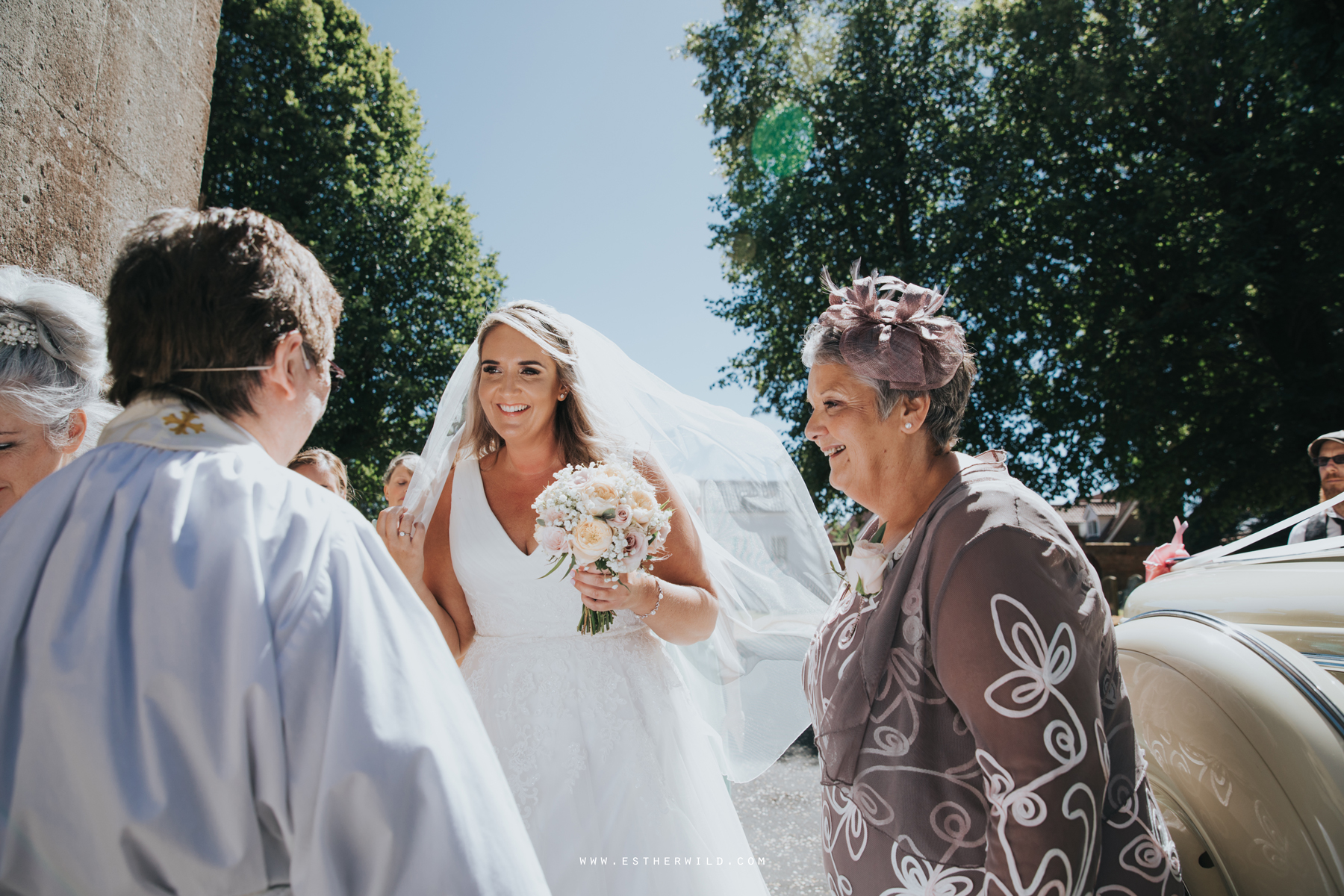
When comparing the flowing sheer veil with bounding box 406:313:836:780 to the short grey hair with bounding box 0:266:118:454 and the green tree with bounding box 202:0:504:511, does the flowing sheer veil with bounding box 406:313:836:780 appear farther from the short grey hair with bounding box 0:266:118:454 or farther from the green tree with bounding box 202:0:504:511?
the green tree with bounding box 202:0:504:511

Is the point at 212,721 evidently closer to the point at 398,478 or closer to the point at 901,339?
the point at 901,339

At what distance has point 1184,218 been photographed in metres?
14.2

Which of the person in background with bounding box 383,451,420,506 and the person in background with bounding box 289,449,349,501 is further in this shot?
the person in background with bounding box 383,451,420,506

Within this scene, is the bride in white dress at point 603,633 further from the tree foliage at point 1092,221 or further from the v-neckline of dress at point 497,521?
the tree foliage at point 1092,221

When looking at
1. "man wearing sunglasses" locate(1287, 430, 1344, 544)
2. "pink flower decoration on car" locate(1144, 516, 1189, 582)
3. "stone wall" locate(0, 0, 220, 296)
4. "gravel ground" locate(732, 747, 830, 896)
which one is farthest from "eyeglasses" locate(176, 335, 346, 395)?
"man wearing sunglasses" locate(1287, 430, 1344, 544)

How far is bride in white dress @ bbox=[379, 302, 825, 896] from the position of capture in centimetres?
252

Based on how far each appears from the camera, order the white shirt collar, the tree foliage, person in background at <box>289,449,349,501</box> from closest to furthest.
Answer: the white shirt collar → person in background at <box>289,449,349,501</box> → the tree foliage

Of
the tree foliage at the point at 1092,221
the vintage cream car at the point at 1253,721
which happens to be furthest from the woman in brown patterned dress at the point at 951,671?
the tree foliage at the point at 1092,221

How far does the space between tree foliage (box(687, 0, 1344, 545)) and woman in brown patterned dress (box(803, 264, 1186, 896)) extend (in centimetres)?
1275

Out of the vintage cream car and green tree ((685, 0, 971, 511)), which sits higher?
green tree ((685, 0, 971, 511))

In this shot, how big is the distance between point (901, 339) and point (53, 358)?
2.33m

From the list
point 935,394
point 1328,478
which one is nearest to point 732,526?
point 935,394

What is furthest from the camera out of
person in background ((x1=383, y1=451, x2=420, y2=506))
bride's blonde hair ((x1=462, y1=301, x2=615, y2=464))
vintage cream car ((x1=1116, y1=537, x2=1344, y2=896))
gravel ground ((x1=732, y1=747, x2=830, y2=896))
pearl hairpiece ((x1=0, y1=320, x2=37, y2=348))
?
person in background ((x1=383, y1=451, x2=420, y2=506))

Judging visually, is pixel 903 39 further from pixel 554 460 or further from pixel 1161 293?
pixel 554 460
